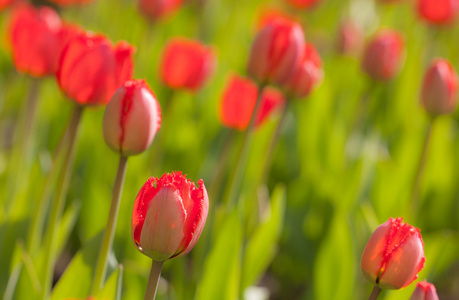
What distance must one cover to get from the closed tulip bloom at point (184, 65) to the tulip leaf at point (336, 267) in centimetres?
45

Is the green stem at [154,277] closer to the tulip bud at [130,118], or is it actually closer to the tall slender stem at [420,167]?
the tulip bud at [130,118]

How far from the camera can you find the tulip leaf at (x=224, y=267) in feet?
3.27

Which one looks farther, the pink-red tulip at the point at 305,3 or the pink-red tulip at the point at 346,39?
the pink-red tulip at the point at 305,3

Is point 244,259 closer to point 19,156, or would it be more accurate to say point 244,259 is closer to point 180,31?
point 19,156

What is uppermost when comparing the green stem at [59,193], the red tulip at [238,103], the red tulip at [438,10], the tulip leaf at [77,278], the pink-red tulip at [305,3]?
the red tulip at [438,10]

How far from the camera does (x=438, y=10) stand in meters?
2.05

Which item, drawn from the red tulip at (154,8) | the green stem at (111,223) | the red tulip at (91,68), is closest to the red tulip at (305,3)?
the red tulip at (154,8)

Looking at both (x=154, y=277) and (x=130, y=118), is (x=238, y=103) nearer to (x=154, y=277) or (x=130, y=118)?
(x=130, y=118)

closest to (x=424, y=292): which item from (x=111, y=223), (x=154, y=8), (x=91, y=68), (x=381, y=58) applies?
(x=111, y=223)

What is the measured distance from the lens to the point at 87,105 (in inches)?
34.9

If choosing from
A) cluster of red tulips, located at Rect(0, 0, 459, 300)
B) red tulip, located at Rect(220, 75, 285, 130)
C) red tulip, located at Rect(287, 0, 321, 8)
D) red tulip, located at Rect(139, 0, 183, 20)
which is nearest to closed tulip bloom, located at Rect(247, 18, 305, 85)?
cluster of red tulips, located at Rect(0, 0, 459, 300)

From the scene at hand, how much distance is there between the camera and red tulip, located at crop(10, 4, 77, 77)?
3.52 ft

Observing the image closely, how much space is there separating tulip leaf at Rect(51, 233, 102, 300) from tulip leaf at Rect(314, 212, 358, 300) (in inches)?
18.2

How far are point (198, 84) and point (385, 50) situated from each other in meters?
0.49
